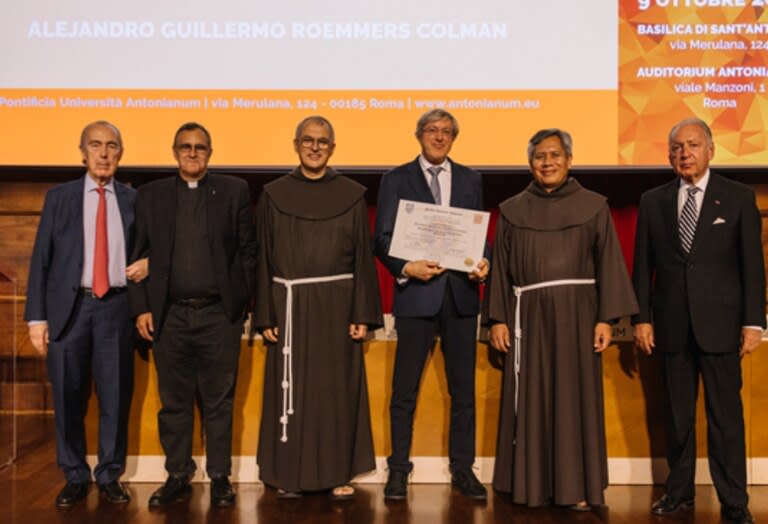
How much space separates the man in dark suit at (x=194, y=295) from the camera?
12.0 ft

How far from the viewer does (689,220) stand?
3551mm

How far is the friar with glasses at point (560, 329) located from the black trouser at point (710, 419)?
29 cm

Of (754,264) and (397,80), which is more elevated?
(397,80)

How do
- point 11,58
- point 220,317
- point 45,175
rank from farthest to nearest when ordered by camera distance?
point 45,175 → point 11,58 → point 220,317

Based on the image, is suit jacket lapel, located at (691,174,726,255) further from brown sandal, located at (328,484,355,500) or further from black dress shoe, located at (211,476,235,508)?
black dress shoe, located at (211,476,235,508)

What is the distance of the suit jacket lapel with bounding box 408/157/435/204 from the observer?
379cm

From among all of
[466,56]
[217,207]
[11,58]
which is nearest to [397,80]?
[466,56]

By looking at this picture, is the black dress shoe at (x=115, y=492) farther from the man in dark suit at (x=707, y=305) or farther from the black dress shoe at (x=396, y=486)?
the man in dark suit at (x=707, y=305)

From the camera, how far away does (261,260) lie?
3.73 m


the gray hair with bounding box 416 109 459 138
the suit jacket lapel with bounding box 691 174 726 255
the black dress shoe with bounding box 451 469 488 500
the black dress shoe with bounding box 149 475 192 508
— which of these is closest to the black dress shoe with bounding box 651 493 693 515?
the black dress shoe with bounding box 451 469 488 500

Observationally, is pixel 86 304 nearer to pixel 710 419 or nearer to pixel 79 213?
pixel 79 213

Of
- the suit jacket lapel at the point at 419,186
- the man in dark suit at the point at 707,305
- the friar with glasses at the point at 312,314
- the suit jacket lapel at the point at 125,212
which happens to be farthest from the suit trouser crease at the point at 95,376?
the man in dark suit at the point at 707,305

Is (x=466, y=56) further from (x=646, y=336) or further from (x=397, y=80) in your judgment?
(x=646, y=336)

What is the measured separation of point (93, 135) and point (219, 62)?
1.60 m
